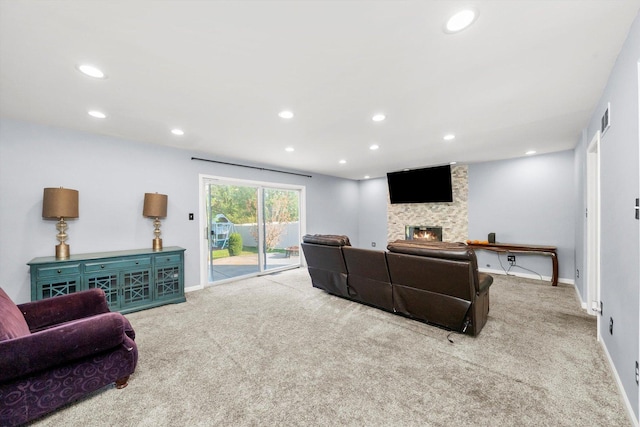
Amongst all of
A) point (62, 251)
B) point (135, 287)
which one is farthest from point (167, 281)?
point (62, 251)

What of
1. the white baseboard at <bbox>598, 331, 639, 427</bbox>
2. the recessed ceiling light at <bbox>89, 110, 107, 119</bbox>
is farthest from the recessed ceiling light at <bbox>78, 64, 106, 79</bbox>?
the white baseboard at <bbox>598, 331, 639, 427</bbox>

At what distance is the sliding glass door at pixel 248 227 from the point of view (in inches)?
191

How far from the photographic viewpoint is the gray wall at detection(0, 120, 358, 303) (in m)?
3.02

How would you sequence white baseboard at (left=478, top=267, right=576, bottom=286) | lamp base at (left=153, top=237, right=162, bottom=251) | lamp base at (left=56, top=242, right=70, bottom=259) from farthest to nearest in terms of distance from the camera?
white baseboard at (left=478, top=267, right=576, bottom=286) < lamp base at (left=153, top=237, right=162, bottom=251) < lamp base at (left=56, top=242, right=70, bottom=259)

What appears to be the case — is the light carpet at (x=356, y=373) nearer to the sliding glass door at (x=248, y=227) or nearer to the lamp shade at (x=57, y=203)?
→ the lamp shade at (x=57, y=203)

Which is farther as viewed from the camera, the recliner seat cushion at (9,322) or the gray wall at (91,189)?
the gray wall at (91,189)

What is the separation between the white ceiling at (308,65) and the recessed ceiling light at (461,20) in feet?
0.13

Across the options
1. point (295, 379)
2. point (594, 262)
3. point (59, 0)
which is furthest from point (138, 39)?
point (594, 262)

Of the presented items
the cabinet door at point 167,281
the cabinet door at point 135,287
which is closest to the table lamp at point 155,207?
the cabinet door at point 167,281

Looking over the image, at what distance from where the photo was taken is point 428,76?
2096mm

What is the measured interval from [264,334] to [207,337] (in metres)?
0.59

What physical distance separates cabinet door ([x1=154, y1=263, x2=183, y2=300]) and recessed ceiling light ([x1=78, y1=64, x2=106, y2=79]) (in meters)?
2.48

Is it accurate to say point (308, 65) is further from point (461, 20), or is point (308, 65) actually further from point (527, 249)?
point (527, 249)

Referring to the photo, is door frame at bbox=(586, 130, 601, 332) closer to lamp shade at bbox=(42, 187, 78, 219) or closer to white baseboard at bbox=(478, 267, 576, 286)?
white baseboard at bbox=(478, 267, 576, 286)
